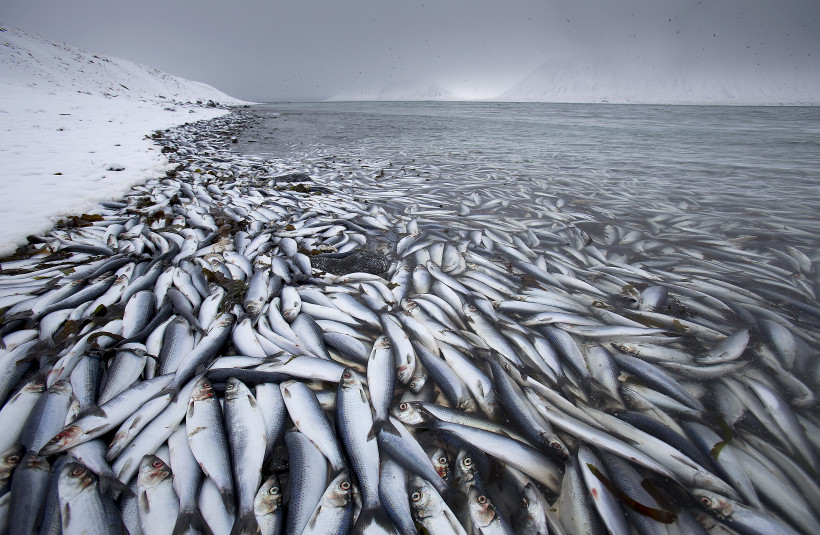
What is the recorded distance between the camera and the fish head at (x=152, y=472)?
1.52 meters

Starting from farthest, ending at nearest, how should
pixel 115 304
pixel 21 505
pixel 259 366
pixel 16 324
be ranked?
pixel 115 304, pixel 16 324, pixel 259 366, pixel 21 505

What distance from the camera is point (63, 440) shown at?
159cm

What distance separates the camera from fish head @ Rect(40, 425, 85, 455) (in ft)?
5.08

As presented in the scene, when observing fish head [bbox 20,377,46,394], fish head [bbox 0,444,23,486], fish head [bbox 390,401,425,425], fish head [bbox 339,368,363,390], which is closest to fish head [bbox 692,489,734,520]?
fish head [bbox 390,401,425,425]

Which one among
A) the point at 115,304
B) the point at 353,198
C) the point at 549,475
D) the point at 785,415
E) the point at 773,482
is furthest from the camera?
the point at 353,198

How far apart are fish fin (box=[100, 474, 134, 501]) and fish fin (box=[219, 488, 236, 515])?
402mm

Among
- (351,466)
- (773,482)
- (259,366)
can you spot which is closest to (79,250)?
(259,366)

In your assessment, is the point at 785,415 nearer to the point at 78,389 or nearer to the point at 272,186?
the point at 78,389

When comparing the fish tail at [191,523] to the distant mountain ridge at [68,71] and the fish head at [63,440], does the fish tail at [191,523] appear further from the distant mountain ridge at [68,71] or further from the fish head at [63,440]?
the distant mountain ridge at [68,71]

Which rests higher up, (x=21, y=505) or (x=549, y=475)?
(x=21, y=505)

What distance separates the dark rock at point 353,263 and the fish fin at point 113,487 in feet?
7.57

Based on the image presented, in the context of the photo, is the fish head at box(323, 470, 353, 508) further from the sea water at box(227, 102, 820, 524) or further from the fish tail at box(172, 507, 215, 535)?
the sea water at box(227, 102, 820, 524)

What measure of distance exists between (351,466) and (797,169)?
39.8ft

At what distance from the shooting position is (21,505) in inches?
53.4
